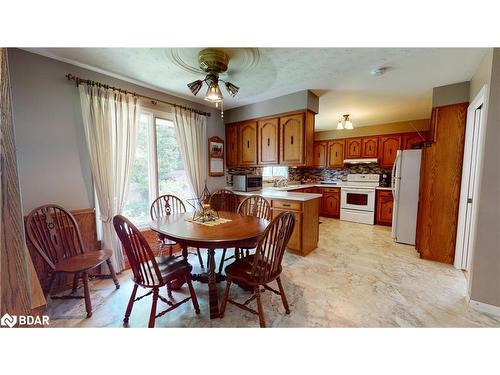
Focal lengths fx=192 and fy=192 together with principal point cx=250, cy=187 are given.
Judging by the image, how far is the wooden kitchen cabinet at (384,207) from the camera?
409cm

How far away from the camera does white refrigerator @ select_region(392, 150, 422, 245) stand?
9.89 ft

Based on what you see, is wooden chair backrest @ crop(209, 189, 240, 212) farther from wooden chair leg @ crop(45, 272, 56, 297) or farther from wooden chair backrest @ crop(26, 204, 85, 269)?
wooden chair leg @ crop(45, 272, 56, 297)

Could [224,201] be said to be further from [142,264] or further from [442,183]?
[442,183]

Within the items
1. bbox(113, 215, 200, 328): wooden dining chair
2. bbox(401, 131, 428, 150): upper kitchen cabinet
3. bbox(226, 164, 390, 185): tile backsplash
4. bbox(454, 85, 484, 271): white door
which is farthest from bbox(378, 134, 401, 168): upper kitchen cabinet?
bbox(113, 215, 200, 328): wooden dining chair

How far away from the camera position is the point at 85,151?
2055 mm

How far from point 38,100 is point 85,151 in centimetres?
54

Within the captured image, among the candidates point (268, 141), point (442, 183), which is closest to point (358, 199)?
point (442, 183)

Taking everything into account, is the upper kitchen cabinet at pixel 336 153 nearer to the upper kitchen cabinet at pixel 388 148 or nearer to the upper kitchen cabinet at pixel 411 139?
the upper kitchen cabinet at pixel 388 148

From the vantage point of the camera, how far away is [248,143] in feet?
11.3

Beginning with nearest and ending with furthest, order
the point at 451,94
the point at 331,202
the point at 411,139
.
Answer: the point at 451,94, the point at 411,139, the point at 331,202

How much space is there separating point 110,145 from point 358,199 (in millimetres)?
4743

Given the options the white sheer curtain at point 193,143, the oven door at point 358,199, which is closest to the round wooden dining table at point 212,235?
the white sheer curtain at point 193,143
